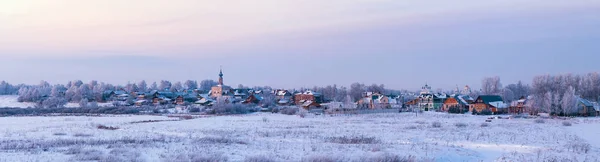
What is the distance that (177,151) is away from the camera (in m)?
21.5

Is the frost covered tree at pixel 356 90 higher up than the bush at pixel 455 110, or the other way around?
the frost covered tree at pixel 356 90

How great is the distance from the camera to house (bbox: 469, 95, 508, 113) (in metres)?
76.8

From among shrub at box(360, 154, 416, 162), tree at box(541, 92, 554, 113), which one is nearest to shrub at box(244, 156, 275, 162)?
shrub at box(360, 154, 416, 162)

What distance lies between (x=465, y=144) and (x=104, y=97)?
395ft

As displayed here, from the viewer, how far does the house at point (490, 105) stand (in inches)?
3024

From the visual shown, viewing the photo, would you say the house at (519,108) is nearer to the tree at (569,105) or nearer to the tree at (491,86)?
A: the tree at (569,105)

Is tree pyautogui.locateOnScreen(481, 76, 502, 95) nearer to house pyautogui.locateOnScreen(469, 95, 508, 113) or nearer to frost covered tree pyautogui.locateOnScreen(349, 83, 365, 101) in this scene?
frost covered tree pyautogui.locateOnScreen(349, 83, 365, 101)

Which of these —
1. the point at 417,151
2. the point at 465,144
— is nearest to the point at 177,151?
the point at 417,151

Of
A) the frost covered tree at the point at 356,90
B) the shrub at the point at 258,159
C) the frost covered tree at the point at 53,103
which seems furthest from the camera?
the frost covered tree at the point at 356,90

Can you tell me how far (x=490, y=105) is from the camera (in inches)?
3063

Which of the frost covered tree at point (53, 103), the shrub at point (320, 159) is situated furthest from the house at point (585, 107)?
the frost covered tree at point (53, 103)

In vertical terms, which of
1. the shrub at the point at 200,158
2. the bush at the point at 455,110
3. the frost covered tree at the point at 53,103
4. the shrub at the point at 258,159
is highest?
the frost covered tree at the point at 53,103

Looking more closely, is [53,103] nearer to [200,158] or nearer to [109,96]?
[109,96]

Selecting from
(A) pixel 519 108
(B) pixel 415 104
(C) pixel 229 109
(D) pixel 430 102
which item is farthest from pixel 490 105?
(C) pixel 229 109
